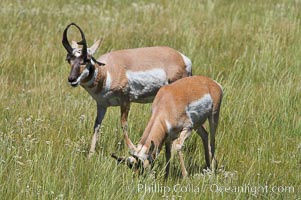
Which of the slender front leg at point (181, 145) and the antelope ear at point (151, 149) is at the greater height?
the antelope ear at point (151, 149)

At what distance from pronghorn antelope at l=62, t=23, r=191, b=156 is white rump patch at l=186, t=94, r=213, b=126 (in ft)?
2.88

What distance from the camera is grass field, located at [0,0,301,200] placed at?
5344 mm

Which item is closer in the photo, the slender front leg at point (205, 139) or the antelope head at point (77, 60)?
the antelope head at point (77, 60)

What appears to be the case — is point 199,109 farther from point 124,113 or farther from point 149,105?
point 149,105

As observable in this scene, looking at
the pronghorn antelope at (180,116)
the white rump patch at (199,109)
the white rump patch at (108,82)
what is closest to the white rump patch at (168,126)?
the pronghorn antelope at (180,116)

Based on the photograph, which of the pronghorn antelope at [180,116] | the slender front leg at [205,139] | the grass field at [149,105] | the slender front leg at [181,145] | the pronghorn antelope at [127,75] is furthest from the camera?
the pronghorn antelope at [127,75]

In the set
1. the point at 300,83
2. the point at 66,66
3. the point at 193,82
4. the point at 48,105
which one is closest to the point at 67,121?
the point at 48,105

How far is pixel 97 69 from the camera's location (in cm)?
659

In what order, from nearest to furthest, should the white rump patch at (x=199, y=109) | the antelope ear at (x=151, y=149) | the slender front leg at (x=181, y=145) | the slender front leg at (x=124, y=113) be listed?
the antelope ear at (x=151, y=149) → the slender front leg at (x=181, y=145) → the white rump patch at (x=199, y=109) → the slender front leg at (x=124, y=113)

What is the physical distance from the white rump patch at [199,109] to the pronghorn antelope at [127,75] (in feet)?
2.88

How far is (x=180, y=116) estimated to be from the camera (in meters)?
5.96

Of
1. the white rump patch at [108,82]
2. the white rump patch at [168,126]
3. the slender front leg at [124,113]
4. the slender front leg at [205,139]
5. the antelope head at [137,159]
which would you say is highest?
the white rump patch at [108,82]

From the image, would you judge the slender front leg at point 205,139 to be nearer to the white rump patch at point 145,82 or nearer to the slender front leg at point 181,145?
the slender front leg at point 181,145

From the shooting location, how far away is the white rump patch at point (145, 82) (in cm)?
687
